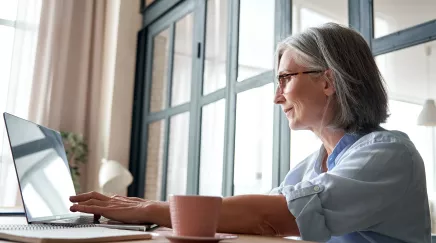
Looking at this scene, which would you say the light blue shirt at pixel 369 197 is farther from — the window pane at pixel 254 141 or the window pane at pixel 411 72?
the window pane at pixel 254 141

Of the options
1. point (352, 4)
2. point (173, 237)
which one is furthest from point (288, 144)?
point (173, 237)

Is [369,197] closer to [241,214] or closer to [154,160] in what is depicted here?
[241,214]

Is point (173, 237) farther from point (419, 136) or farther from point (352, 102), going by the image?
point (419, 136)

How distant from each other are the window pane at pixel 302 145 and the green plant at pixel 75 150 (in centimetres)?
229

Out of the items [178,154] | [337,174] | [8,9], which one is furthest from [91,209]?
[8,9]

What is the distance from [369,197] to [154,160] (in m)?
2.93

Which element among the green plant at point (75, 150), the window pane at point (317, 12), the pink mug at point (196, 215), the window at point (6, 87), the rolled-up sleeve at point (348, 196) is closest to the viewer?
the pink mug at point (196, 215)

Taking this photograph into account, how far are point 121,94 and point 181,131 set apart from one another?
0.95 meters

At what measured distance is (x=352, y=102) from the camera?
1.12 metres

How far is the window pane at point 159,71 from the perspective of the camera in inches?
144

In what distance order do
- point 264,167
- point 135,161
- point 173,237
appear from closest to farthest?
Result: point 173,237 < point 264,167 < point 135,161

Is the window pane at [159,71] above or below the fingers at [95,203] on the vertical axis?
above

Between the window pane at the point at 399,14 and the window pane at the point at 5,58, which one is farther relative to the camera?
the window pane at the point at 5,58

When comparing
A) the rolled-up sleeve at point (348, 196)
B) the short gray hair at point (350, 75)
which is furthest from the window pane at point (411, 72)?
the rolled-up sleeve at point (348, 196)
